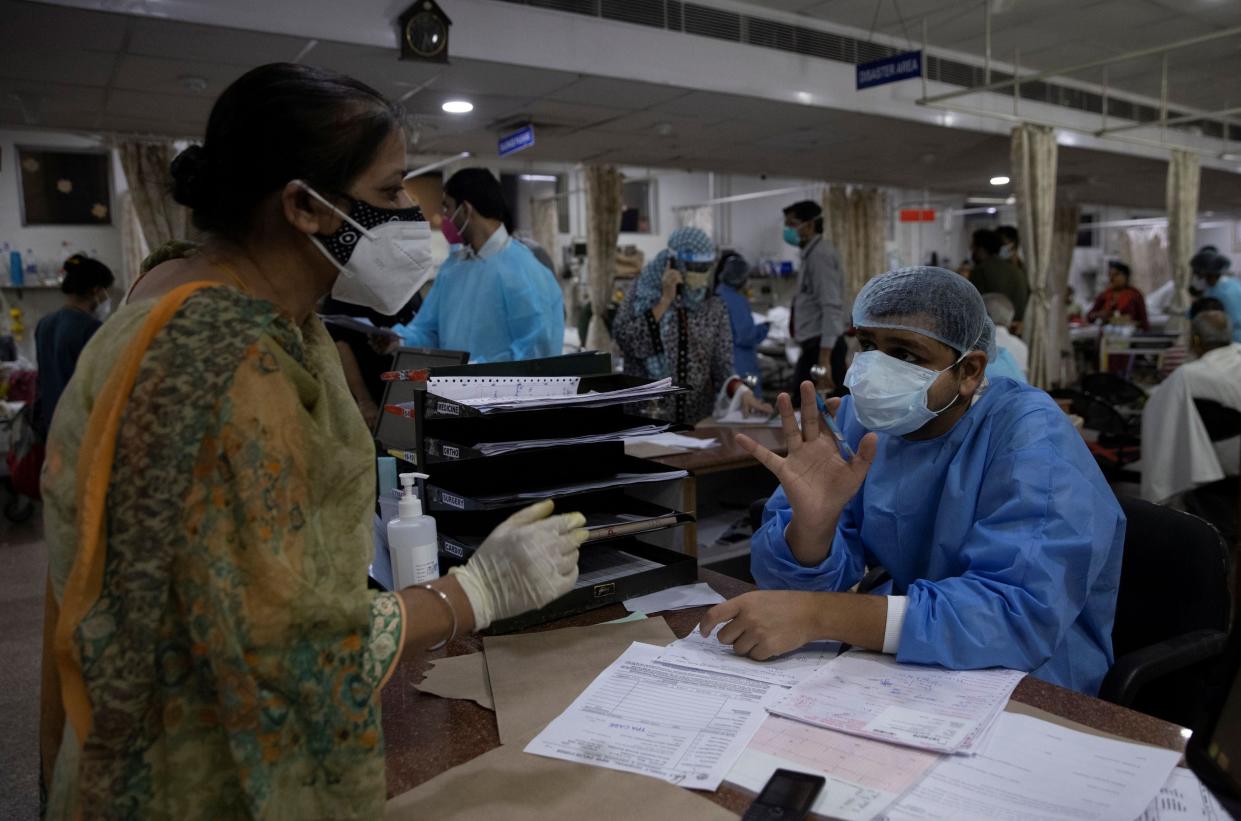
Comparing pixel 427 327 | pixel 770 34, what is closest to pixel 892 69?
pixel 770 34

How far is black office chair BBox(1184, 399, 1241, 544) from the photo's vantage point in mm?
4094

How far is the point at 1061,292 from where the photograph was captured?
12.8 m

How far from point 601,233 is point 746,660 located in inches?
334

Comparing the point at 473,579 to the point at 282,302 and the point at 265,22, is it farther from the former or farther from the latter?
the point at 265,22

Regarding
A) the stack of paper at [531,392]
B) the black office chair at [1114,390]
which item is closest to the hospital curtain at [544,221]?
the black office chair at [1114,390]

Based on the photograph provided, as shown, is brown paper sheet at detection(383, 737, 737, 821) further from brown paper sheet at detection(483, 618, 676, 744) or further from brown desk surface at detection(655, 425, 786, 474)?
brown desk surface at detection(655, 425, 786, 474)

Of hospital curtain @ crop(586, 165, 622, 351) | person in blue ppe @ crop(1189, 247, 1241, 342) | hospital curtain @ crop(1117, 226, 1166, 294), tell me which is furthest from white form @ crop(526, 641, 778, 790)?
hospital curtain @ crop(1117, 226, 1166, 294)

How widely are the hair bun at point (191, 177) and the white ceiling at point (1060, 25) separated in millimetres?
6082

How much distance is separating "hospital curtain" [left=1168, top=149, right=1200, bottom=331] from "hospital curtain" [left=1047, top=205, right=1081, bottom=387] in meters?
1.31

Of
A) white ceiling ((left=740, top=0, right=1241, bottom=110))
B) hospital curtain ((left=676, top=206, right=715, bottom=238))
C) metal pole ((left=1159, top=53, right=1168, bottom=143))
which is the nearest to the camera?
white ceiling ((left=740, top=0, right=1241, bottom=110))

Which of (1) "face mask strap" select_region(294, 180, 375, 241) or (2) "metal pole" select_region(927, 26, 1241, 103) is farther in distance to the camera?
(2) "metal pole" select_region(927, 26, 1241, 103)

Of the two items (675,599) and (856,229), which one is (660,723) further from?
(856,229)

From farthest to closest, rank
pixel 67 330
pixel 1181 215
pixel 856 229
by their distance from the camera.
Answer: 1. pixel 856 229
2. pixel 1181 215
3. pixel 67 330

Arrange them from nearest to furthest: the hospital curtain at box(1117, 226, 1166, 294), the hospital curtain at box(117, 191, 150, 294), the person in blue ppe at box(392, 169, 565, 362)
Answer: the person in blue ppe at box(392, 169, 565, 362)
the hospital curtain at box(117, 191, 150, 294)
the hospital curtain at box(1117, 226, 1166, 294)
